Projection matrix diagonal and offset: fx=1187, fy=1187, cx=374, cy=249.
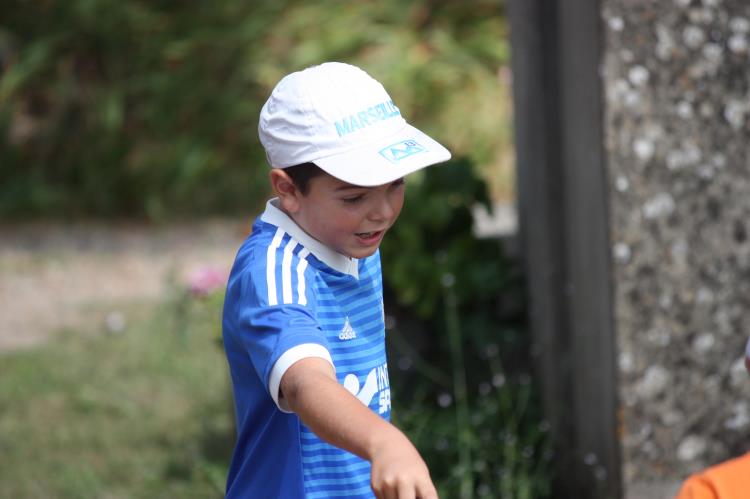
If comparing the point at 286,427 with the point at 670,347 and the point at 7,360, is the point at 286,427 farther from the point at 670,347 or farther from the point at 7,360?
the point at 7,360

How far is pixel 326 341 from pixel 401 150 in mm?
321

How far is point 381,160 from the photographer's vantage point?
1.82m

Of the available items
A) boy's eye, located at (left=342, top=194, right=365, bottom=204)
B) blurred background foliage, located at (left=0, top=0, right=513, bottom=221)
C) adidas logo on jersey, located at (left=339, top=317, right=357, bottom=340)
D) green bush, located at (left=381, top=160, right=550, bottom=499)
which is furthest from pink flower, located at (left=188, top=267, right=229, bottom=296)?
blurred background foliage, located at (left=0, top=0, right=513, bottom=221)

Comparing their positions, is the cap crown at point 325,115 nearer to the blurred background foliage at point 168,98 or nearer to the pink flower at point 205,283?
the pink flower at point 205,283

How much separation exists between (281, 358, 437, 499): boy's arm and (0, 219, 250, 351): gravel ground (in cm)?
403

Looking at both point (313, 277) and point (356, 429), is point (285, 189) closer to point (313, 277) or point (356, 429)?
point (313, 277)

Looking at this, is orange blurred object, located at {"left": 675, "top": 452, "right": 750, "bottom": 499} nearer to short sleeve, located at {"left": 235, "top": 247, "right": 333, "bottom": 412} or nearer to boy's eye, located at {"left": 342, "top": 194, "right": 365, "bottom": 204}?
short sleeve, located at {"left": 235, "top": 247, "right": 333, "bottom": 412}

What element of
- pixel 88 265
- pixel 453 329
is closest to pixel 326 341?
pixel 453 329

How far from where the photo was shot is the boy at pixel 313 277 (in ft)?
5.80

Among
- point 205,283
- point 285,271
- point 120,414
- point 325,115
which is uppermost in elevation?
point 325,115

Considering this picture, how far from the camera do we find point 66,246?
693cm

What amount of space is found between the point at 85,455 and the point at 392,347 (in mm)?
1208

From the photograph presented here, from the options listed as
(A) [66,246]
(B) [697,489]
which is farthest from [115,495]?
(A) [66,246]

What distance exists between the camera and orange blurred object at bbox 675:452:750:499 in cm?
163
